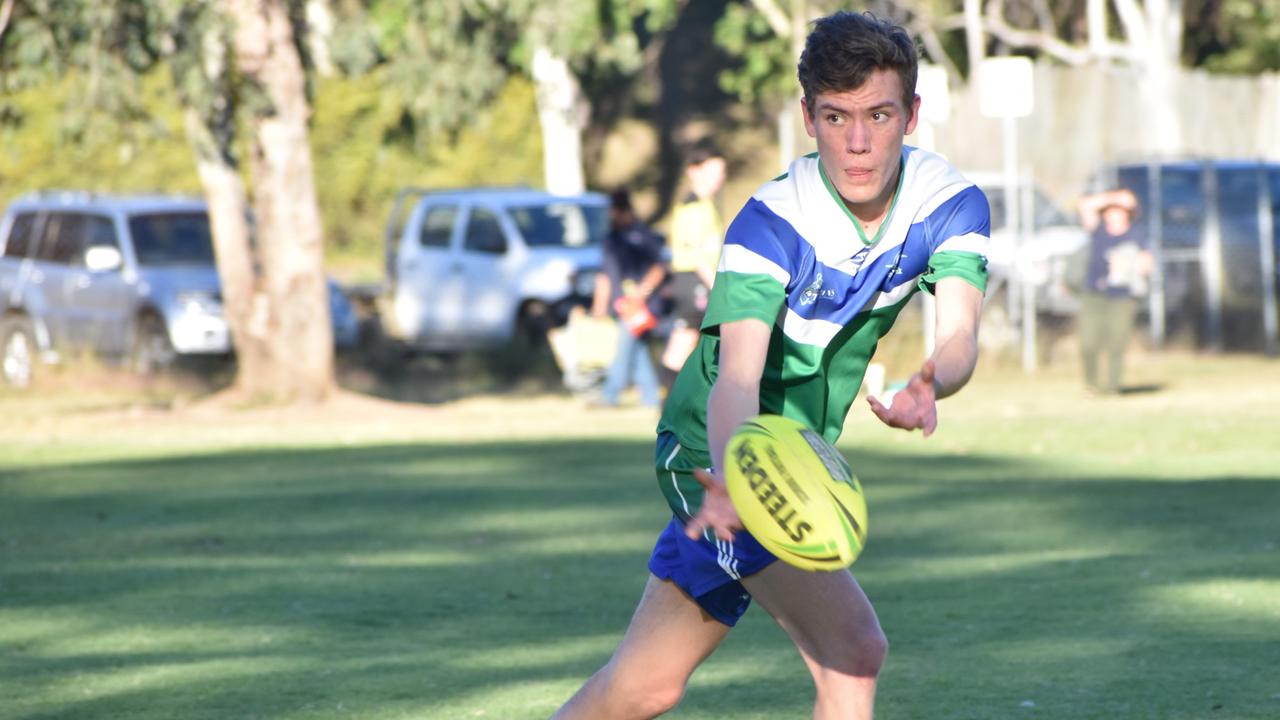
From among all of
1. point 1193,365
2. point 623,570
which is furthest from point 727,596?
point 1193,365

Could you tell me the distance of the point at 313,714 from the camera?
6.90 m

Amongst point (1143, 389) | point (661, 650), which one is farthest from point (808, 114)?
point (1143, 389)

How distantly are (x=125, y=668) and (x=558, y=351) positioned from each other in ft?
39.8

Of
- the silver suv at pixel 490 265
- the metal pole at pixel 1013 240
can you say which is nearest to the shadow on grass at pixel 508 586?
the silver suv at pixel 490 265

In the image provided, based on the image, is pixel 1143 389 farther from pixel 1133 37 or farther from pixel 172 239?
pixel 1133 37

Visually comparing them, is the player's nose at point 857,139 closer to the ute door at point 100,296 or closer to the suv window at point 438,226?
the ute door at point 100,296

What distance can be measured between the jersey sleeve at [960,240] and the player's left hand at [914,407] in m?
0.56

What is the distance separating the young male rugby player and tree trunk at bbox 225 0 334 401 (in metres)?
15.6

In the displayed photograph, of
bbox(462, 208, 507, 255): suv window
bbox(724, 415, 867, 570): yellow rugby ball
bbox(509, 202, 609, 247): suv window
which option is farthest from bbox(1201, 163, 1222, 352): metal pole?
bbox(724, 415, 867, 570): yellow rugby ball

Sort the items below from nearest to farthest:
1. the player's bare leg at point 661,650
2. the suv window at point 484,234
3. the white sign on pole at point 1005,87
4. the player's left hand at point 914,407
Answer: the player's left hand at point 914,407
the player's bare leg at point 661,650
the white sign on pole at point 1005,87
the suv window at point 484,234

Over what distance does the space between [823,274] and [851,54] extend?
1.39 feet

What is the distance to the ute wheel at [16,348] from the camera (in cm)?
2300

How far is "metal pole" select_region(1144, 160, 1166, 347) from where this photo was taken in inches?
947

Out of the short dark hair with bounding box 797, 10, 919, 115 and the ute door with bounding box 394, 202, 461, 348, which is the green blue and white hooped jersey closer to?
the short dark hair with bounding box 797, 10, 919, 115
